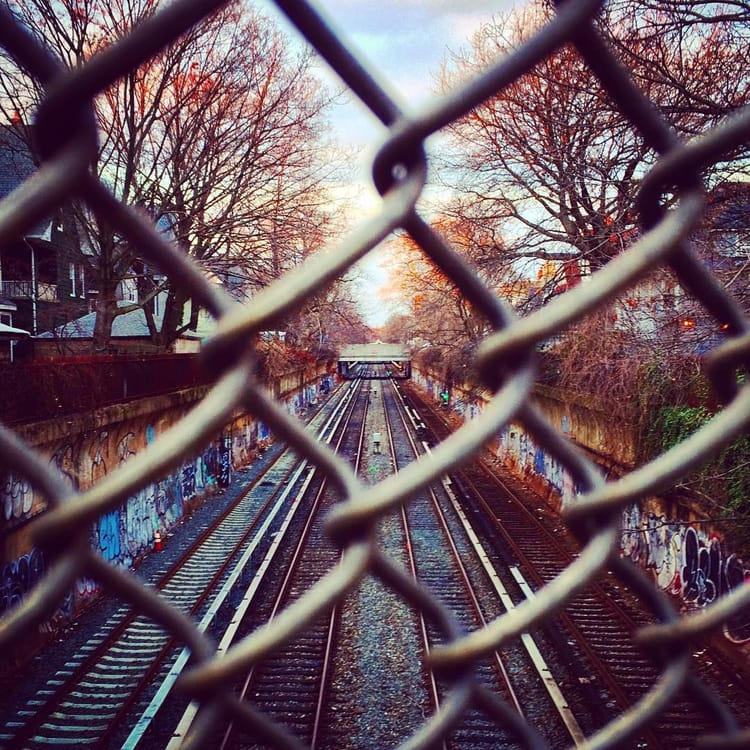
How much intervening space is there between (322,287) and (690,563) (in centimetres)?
1091

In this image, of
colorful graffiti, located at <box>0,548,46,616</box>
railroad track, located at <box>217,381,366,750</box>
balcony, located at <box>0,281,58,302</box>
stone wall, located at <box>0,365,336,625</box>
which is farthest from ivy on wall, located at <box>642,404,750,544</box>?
balcony, located at <box>0,281,58,302</box>

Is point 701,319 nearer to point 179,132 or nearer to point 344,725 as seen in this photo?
point 344,725

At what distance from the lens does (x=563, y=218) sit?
13359 mm

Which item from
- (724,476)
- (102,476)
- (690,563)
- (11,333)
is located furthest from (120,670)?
(11,333)

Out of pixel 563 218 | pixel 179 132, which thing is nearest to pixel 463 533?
pixel 563 218

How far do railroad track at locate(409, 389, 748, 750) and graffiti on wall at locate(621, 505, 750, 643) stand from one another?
75cm

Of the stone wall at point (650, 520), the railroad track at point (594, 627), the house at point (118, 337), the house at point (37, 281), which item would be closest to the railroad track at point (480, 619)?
the railroad track at point (594, 627)

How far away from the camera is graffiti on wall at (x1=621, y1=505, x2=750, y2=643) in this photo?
27.5ft

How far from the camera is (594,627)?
9.23 metres

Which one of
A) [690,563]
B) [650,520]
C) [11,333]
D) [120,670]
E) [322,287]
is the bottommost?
[120,670]

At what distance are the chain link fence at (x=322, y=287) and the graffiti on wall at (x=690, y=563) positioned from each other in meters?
7.46

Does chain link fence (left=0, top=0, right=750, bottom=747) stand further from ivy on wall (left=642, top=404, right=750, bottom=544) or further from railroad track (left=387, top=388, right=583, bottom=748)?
ivy on wall (left=642, top=404, right=750, bottom=544)

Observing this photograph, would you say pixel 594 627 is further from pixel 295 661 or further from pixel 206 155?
pixel 206 155

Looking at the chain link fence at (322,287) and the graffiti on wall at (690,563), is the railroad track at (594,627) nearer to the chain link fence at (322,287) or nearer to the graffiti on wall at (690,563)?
the graffiti on wall at (690,563)
